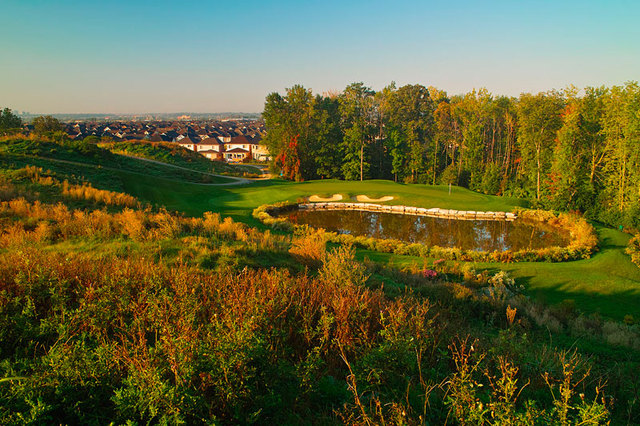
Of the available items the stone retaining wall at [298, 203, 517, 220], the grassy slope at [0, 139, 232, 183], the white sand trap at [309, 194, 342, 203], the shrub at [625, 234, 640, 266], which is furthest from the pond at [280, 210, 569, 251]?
the grassy slope at [0, 139, 232, 183]

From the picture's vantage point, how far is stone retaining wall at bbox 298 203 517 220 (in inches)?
977

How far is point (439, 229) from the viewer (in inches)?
847

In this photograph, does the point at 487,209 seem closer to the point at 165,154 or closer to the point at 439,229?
the point at 439,229

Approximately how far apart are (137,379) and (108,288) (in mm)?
1850

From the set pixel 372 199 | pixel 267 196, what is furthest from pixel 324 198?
pixel 267 196

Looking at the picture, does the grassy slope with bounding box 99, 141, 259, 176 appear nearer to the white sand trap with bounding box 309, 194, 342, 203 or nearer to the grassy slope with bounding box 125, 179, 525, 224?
the grassy slope with bounding box 125, 179, 525, 224

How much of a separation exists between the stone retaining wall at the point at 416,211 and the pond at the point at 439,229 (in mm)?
779

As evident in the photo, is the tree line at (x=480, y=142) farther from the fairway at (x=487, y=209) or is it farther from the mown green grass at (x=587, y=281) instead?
the mown green grass at (x=587, y=281)

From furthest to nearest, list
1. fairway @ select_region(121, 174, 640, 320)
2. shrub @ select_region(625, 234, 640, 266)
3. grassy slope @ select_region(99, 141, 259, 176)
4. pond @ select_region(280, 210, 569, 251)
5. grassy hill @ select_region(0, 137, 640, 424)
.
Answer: grassy slope @ select_region(99, 141, 259, 176) < pond @ select_region(280, 210, 569, 251) < shrub @ select_region(625, 234, 640, 266) < fairway @ select_region(121, 174, 640, 320) < grassy hill @ select_region(0, 137, 640, 424)

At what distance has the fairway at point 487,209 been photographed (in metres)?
10.6

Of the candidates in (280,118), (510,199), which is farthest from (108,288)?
(280,118)

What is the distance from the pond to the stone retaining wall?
78 cm

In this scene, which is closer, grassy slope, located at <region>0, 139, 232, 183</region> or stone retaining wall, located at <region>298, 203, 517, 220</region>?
grassy slope, located at <region>0, 139, 232, 183</region>

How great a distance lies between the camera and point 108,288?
13.6 feet
